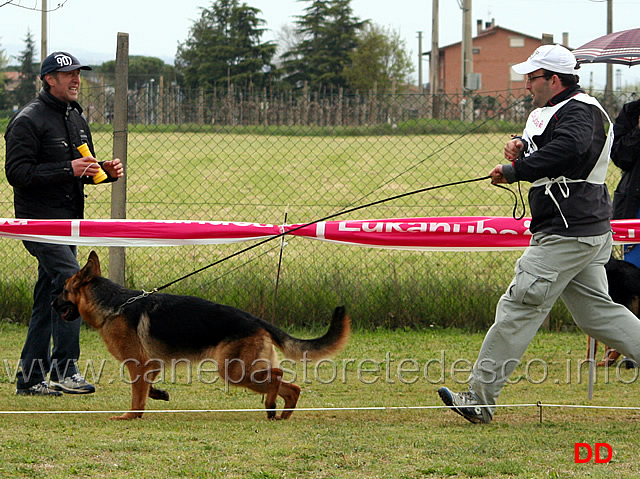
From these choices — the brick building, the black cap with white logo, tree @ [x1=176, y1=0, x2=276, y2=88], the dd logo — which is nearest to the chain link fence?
the black cap with white logo

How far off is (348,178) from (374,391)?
31.6 ft

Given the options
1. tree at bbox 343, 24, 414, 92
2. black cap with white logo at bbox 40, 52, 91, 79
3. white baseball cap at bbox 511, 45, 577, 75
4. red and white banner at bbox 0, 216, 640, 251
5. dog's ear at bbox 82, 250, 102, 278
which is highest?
tree at bbox 343, 24, 414, 92

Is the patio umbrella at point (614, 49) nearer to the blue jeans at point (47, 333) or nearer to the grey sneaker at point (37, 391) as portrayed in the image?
the blue jeans at point (47, 333)

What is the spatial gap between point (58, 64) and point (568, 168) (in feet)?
10.2

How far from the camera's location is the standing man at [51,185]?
4777 mm

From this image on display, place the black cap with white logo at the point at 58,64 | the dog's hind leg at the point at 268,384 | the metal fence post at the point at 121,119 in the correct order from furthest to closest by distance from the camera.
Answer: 1. the metal fence post at the point at 121,119
2. the black cap with white logo at the point at 58,64
3. the dog's hind leg at the point at 268,384

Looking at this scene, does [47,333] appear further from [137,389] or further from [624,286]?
[624,286]

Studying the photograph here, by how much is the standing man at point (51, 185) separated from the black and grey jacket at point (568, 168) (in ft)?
8.68

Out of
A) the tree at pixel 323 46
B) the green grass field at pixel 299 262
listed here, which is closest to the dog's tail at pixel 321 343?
the green grass field at pixel 299 262

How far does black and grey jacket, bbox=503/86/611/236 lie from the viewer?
12.8 ft

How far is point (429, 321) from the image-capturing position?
7328 millimetres

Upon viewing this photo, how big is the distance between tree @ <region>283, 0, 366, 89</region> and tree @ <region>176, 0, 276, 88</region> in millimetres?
2760

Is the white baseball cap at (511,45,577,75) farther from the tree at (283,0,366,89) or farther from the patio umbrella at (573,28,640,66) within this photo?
the tree at (283,0,366,89)

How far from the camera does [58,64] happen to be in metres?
4.86
